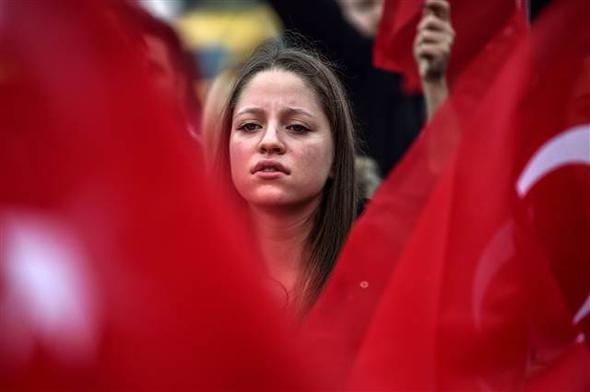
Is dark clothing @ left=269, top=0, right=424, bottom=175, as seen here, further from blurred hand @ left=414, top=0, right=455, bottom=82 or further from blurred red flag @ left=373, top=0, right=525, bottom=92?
blurred hand @ left=414, top=0, right=455, bottom=82

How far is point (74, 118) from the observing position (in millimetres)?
1511

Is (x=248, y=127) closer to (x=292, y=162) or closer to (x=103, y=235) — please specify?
(x=292, y=162)

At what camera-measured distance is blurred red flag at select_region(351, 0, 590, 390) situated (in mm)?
2271

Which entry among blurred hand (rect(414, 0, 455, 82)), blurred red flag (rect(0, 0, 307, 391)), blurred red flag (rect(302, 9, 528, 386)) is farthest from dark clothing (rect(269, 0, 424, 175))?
blurred red flag (rect(0, 0, 307, 391))

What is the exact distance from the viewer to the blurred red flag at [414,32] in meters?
3.46

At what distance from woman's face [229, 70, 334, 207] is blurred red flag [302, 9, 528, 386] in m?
0.14

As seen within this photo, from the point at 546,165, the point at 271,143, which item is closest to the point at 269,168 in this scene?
the point at 271,143

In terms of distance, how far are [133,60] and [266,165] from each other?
41.9 inches

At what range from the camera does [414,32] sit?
11.7ft

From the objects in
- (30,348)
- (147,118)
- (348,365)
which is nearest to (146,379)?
(30,348)

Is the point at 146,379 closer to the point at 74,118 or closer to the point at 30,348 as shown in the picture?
the point at 30,348

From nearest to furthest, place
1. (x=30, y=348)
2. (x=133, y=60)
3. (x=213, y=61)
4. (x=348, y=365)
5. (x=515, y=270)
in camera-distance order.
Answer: (x=30, y=348) < (x=133, y=60) < (x=348, y=365) < (x=515, y=270) < (x=213, y=61)

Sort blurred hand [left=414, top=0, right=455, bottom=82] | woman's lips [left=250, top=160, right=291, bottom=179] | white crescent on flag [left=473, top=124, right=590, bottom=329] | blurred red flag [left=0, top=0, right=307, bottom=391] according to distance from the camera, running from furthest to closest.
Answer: blurred hand [left=414, top=0, right=455, bottom=82] < woman's lips [left=250, top=160, right=291, bottom=179] < white crescent on flag [left=473, top=124, right=590, bottom=329] < blurred red flag [left=0, top=0, right=307, bottom=391]

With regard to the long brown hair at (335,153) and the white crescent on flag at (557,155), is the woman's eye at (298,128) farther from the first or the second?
the white crescent on flag at (557,155)
